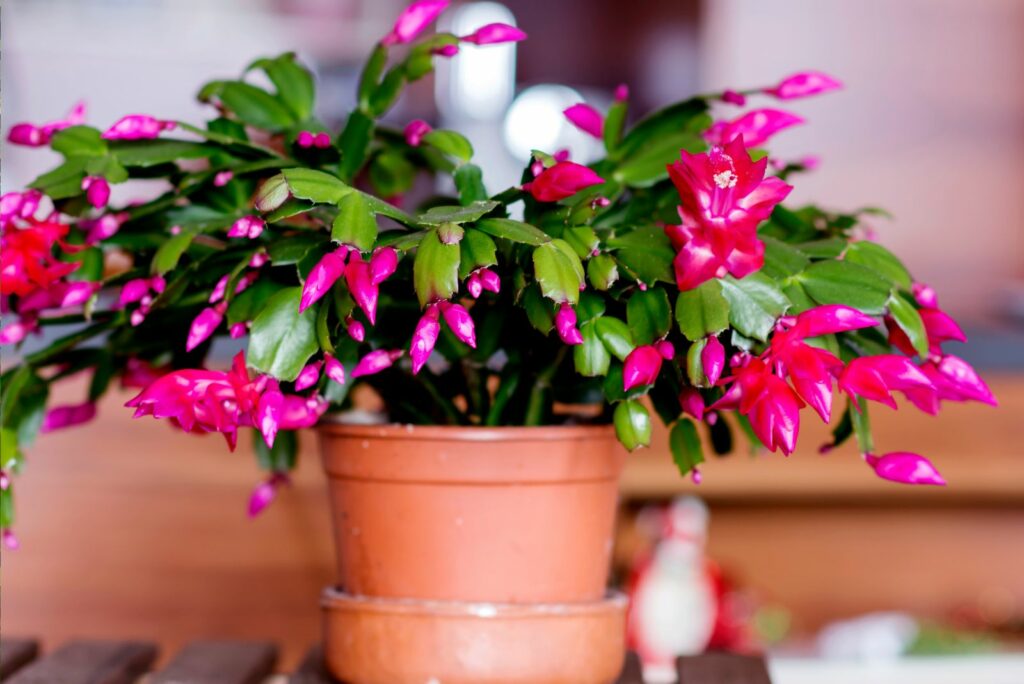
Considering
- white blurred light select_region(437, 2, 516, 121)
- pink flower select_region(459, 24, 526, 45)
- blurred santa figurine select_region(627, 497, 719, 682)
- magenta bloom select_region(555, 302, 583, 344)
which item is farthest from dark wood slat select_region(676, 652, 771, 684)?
white blurred light select_region(437, 2, 516, 121)

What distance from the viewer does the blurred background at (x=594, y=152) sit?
1.51 metres

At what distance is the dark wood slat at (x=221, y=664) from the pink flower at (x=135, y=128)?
31 centimetres

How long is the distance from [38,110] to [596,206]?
2.45 m

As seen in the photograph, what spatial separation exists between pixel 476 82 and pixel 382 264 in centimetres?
230

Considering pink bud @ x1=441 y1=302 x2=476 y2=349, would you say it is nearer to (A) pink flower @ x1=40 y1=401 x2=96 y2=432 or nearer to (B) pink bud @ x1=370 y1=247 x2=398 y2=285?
(B) pink bud @ x1=370 y1=247 x2=398 y2=285

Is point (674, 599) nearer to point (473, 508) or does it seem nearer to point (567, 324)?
point (473, 508)

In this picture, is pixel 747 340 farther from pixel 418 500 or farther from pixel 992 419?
pixel 992 419

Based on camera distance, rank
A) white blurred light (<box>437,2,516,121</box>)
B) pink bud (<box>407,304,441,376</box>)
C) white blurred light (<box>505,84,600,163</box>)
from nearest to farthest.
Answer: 1. pink bud (<box>407,304,441,376</box>)
2. white blurred light (<box>505,84,600,163</box>)
3. white blurred light (<box>437,2,516,121</box>)

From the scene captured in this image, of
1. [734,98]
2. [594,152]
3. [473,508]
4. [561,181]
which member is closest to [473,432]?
[473,508]

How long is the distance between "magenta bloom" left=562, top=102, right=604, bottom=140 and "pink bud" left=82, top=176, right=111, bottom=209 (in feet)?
0.85

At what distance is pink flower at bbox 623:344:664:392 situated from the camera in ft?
1.75

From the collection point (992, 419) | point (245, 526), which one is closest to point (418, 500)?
point (245, 526)

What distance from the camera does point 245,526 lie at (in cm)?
153

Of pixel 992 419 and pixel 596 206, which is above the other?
pixel 596 206
